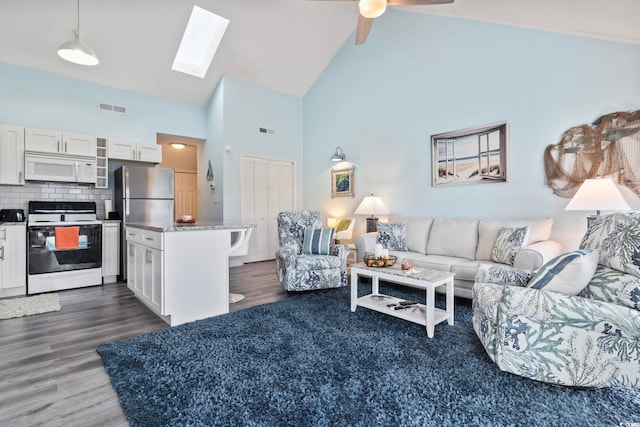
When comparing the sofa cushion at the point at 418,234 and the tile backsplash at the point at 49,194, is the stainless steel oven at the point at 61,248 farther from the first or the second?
the sofa cushion at the point at 418,234

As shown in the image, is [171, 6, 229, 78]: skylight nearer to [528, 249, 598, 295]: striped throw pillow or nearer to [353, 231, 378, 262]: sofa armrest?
[353, 231, 378, 262]: sofa armrest

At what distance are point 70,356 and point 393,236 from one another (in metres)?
3.46

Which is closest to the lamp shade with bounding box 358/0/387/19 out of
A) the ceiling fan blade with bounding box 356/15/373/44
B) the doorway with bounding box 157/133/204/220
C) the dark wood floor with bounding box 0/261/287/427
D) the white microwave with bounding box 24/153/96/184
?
the ceiling fan blade with bounding box 356/15/373/44

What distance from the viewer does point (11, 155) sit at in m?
3.88

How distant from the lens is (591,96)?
10.5 ft

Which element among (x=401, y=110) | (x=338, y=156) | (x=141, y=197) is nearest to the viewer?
(x=141, y=197)

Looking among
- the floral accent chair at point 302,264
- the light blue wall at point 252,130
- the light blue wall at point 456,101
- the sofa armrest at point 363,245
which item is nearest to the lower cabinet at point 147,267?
the floral accent chair at point 302,264

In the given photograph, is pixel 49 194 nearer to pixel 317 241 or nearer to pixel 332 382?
pixel 317 241

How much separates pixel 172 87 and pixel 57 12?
5.61 ft

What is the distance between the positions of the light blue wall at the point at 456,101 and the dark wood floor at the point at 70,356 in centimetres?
270

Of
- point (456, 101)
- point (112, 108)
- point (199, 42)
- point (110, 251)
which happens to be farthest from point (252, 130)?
point (456, 101)

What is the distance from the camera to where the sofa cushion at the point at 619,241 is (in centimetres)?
172

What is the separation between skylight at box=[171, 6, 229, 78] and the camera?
4.75 m

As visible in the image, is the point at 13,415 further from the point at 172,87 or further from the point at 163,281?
the point at 172,87
